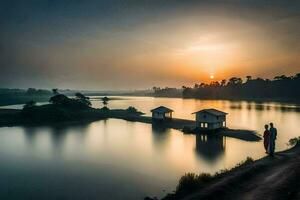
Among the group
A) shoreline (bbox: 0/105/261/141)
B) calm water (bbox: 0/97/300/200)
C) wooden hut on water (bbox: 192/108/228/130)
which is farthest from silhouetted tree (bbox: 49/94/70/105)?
wooden hut on water (bbox: 192/108/228/130)

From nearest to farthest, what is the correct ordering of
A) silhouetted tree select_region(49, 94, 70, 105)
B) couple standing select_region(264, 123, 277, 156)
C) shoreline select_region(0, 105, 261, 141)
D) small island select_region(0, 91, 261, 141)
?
couple standing select_region(264, 123, 277, 156) < small island select_region(0, 91, 261, 141) < shoreline select_region(0, 105, 261, 141) < silhouetted tree select_region(49, 94, 70, 105)

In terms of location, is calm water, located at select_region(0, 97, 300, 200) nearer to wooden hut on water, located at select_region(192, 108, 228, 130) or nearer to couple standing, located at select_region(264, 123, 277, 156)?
wooden hut on water, located at select_region(192, 108, 228, 130)

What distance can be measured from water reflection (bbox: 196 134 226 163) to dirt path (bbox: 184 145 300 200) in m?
20.5

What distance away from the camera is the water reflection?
147 ft

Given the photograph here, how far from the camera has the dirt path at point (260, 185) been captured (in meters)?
15.7

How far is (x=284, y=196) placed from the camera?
49.8 ft

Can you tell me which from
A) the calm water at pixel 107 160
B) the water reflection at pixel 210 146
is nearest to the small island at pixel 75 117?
the water reflection at pixel 210 146

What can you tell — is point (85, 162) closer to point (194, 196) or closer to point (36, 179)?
point (36, 179)

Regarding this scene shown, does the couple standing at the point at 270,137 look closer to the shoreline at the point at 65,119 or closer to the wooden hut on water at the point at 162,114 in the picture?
the shoreline at the point at 65,119

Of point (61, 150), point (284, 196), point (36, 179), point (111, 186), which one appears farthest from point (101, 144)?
point (284, 196)

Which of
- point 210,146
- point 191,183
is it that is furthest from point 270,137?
point 210,146

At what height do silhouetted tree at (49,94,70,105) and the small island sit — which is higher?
silhouetted tree at (49,94,70,105)

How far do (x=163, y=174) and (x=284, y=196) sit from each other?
1977cm

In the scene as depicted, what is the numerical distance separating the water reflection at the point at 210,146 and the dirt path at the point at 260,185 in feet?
67.3
